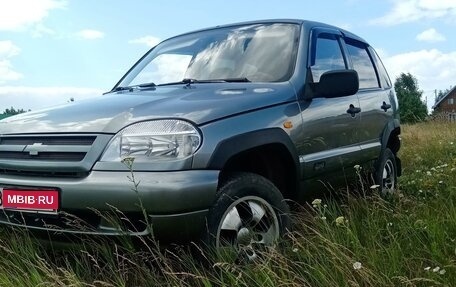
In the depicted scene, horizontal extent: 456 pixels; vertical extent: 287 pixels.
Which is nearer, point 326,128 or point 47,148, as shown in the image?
point 47,148

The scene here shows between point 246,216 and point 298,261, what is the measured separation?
1.25ft

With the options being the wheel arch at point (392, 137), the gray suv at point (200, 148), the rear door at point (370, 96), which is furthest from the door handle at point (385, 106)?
the gray suv at point (200, 148)

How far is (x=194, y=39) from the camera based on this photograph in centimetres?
429

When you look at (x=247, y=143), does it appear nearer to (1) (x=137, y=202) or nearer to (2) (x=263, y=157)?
(2) (x=263, y=157)

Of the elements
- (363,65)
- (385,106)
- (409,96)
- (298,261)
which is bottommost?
(409,96)

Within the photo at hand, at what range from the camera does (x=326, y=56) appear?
4.18 m

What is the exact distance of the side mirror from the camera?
3.39m

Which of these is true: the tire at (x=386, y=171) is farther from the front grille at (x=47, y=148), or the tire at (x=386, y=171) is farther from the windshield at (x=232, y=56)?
the front grille at (x=47, y=148)

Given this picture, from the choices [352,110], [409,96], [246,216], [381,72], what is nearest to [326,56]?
[352,110]

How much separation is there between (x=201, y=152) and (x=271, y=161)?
84 cm

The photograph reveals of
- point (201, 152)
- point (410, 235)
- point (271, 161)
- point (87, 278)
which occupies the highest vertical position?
point (201, 152)

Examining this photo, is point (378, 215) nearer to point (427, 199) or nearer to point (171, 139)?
point (427, 199)

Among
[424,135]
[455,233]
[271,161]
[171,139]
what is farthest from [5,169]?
[424,135]

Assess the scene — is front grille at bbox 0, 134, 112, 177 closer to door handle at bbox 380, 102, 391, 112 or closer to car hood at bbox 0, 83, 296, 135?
car hood at bbox 0, 83, 296, 135
